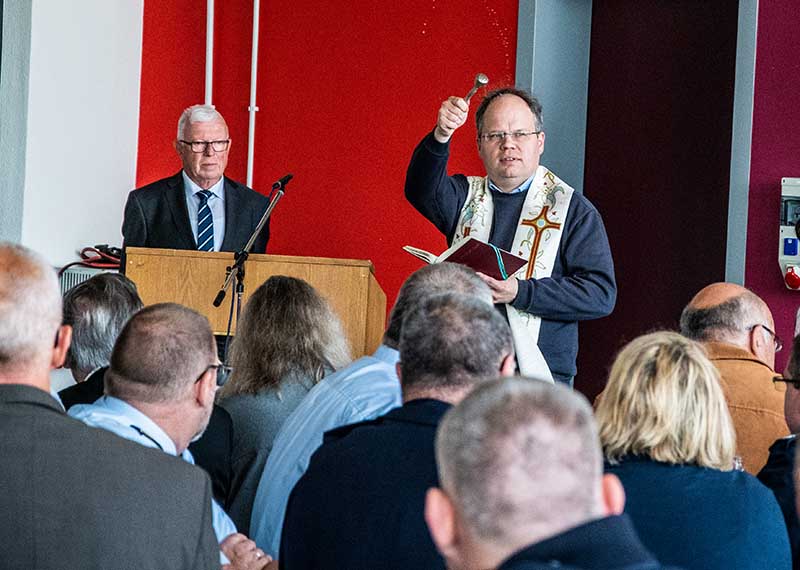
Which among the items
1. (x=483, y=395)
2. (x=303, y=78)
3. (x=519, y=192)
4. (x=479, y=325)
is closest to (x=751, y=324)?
(x=519, y=192)

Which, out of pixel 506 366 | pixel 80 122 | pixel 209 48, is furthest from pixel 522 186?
pixel 209 48

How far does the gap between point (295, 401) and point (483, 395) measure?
6.58 feet

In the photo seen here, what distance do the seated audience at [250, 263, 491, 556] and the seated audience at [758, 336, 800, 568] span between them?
72 cm

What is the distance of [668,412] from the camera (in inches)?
92.4

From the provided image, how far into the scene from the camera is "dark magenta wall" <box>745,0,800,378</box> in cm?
525

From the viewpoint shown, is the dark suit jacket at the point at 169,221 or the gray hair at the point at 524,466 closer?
the gray hair at the point at 524,466

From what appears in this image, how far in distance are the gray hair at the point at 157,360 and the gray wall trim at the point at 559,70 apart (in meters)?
3.68

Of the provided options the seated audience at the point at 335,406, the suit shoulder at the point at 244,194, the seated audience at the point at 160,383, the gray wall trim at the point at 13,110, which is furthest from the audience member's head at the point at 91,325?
the gray wall trim at the point at 13,110

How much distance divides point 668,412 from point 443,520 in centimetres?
116

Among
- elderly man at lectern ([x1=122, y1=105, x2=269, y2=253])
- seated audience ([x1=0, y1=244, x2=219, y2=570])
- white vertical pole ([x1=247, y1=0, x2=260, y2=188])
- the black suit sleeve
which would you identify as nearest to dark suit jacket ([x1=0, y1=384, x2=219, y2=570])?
seated audience ([x1=0, y1=244, x2=219, y2=570])

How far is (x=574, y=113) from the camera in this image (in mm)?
6145

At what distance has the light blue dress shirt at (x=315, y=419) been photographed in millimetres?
2768

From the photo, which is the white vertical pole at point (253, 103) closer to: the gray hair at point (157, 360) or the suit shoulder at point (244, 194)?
the suit shoulder at point (244, 194)

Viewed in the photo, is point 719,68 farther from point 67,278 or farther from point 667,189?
point 67,278
